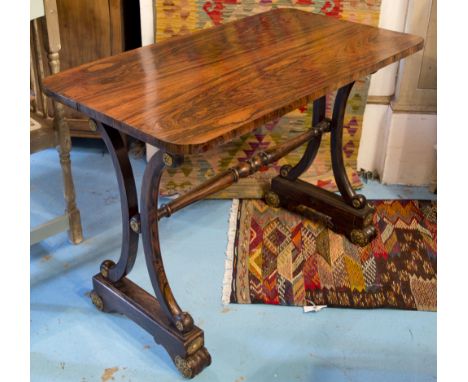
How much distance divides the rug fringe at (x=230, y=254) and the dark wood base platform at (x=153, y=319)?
Answer: 32 cm

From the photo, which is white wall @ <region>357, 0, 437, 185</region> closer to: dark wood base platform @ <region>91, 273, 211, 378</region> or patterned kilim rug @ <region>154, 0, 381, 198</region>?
patterned kilim rug @ <region>154, 0, 381, 198</region>

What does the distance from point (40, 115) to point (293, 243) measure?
1.17 meters

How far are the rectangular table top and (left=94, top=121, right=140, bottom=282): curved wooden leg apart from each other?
177 millimetres

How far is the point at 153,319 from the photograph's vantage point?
198 centimetres

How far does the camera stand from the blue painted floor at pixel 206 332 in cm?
197

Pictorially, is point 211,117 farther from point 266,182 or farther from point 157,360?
point 266,182

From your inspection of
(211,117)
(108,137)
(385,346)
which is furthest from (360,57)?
(385,346)

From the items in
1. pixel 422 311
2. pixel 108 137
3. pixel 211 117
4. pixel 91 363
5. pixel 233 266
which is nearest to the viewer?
pixel 211 117

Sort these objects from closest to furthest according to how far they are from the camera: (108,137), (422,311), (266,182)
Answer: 1. (108,137)
2. (422,311)
3. (266,182)

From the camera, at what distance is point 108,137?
1813 millimetres

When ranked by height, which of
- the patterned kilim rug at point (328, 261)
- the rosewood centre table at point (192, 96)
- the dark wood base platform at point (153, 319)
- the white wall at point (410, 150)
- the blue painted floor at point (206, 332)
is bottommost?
the blue painted floor at point (206, 332)

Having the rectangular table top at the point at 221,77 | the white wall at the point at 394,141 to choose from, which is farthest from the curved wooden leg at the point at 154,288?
Answer: the white wall at the point at 394,141

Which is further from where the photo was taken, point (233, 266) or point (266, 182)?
point (266, 182)

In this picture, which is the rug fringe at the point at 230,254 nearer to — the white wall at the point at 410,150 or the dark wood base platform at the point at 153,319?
the dark wood base platform at the point at 153,319
